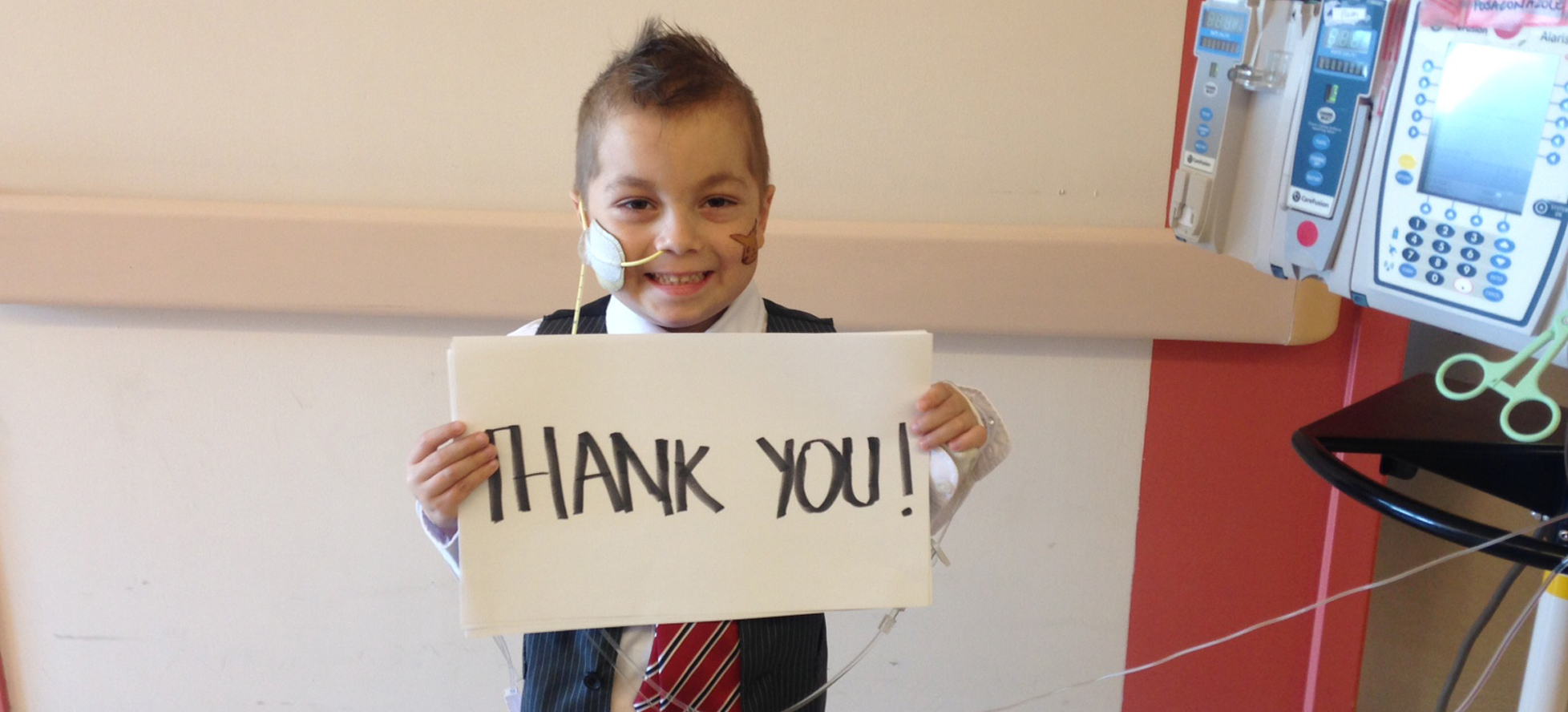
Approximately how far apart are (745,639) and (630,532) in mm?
163

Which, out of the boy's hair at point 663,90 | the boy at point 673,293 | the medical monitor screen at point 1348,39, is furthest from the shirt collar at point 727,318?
the medical monitor screen at point 1348,39

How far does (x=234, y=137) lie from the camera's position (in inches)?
58.2

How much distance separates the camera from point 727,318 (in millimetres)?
1014

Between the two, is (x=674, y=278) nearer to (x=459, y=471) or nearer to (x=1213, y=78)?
(x=459, y=471)

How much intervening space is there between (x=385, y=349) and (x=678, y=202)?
828 millimetres

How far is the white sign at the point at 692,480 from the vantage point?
86 cm

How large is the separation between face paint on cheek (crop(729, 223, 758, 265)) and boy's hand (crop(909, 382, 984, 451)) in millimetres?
195

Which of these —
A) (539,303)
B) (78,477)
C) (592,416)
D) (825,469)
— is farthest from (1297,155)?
(78,477)

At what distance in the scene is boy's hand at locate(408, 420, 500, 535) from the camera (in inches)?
33.1

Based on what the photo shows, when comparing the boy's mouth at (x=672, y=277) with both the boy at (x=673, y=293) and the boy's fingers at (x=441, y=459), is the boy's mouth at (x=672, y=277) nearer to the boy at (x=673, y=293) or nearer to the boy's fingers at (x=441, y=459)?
the boy at (x=673, y=293)

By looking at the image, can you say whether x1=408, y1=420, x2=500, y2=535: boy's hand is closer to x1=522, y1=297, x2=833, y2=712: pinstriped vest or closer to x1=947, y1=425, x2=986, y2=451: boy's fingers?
x1=522, y1=297, x2=833, y2=712: pinstriped vest

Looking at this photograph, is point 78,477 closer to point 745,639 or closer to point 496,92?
point 496,92

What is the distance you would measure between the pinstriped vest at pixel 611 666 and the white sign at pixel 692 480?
85 millimetres

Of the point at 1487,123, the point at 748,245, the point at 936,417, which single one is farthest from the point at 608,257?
the point at 1487,123
